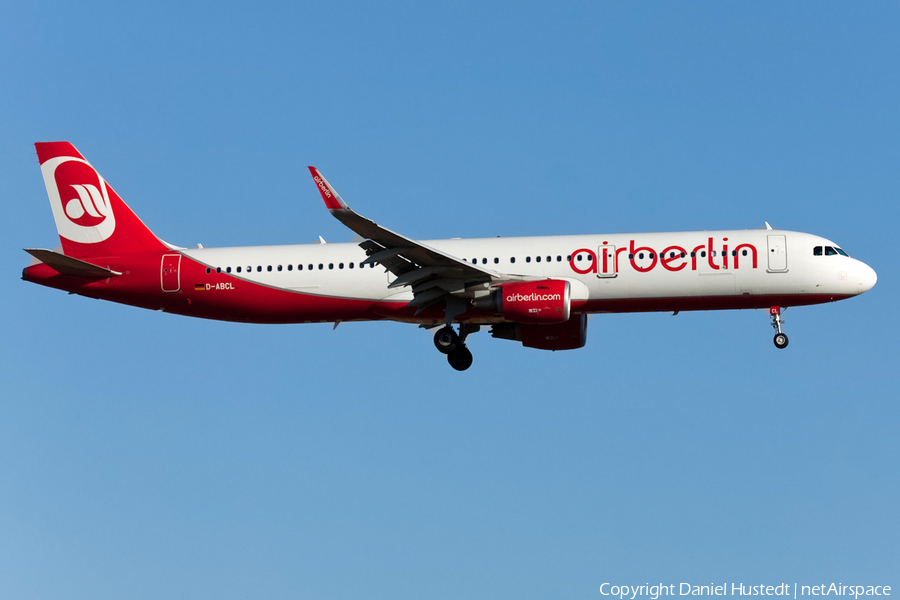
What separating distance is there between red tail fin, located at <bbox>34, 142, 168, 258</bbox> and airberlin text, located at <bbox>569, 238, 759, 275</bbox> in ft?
57.2

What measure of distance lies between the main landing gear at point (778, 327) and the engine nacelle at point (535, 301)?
765 centimetres

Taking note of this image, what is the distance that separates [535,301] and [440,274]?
356cm

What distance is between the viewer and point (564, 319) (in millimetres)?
38125

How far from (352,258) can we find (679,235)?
12136mm

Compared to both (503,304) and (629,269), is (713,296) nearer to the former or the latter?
(629,269)

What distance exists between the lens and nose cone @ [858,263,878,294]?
127 ft

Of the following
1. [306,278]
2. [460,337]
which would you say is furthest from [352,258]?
[460,337]

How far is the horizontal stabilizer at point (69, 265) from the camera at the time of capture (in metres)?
40.0

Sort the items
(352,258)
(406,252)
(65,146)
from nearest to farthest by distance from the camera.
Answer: (406,252) → (352,258) → (65,146)

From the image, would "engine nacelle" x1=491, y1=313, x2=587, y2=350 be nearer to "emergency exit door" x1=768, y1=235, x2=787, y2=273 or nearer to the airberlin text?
the airberlin text

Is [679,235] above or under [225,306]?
above

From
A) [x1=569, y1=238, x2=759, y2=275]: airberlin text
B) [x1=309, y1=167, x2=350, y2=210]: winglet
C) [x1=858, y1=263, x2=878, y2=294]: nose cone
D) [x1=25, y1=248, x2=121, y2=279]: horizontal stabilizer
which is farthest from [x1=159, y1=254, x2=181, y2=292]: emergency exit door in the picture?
[x1=858, y1=263, x2=878, y2=294]: nose cone

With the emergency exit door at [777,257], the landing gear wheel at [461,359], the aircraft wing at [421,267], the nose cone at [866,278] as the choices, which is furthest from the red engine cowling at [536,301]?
the nose cone at [866,278]

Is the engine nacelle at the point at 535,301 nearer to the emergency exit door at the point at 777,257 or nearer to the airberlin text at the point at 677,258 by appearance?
the airberlin text at the point at 677,258
